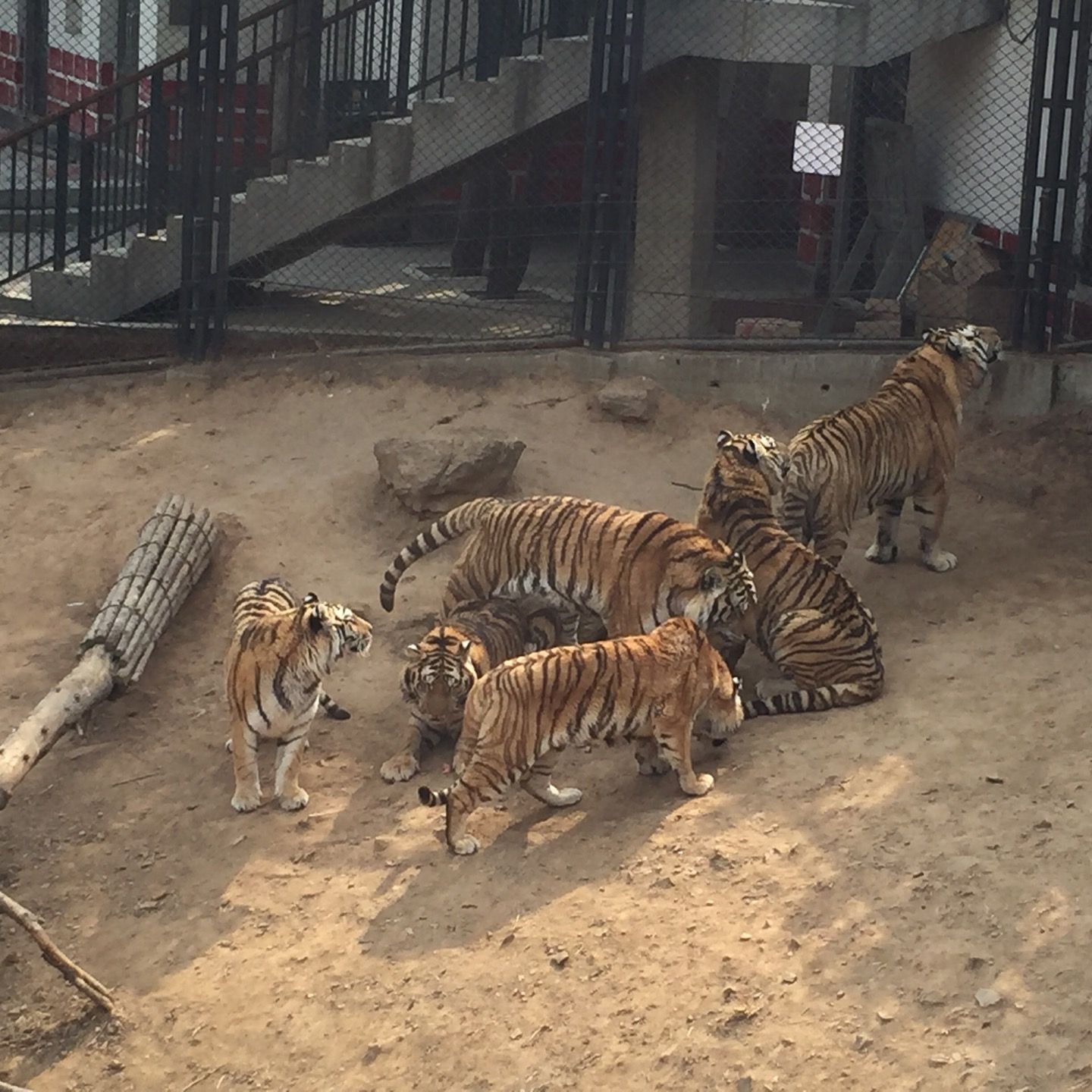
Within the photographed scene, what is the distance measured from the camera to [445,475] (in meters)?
8.30

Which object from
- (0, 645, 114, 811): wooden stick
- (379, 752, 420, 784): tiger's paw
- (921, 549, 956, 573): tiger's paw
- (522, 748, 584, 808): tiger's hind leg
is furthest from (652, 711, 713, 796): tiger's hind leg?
(921, 549, 956, 573): tiger's paw

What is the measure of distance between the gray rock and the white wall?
8.73ft

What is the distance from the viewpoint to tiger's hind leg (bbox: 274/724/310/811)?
6.30 m

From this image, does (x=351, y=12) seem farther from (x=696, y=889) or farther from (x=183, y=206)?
(x=696, y=889)

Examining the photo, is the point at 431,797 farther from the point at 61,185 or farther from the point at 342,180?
the point at 61,185

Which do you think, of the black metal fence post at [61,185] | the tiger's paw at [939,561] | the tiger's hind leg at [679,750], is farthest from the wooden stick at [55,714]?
the black metal fence post at [61,185]

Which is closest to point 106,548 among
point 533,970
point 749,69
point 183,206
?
point 183,206

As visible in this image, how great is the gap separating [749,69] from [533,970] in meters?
10.4

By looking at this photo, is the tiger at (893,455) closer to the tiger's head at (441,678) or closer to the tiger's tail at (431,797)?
the tiger's head at (441,678)

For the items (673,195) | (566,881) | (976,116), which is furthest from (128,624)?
(976,116)

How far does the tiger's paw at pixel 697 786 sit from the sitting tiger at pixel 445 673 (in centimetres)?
92

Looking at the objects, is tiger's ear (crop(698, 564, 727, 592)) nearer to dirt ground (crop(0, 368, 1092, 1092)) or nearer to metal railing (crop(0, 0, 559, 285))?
dirt ground (crop(0, 368, 1092, 1092))

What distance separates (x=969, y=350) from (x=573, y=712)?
3290 millimetres

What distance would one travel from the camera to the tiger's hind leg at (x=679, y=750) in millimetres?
5984
